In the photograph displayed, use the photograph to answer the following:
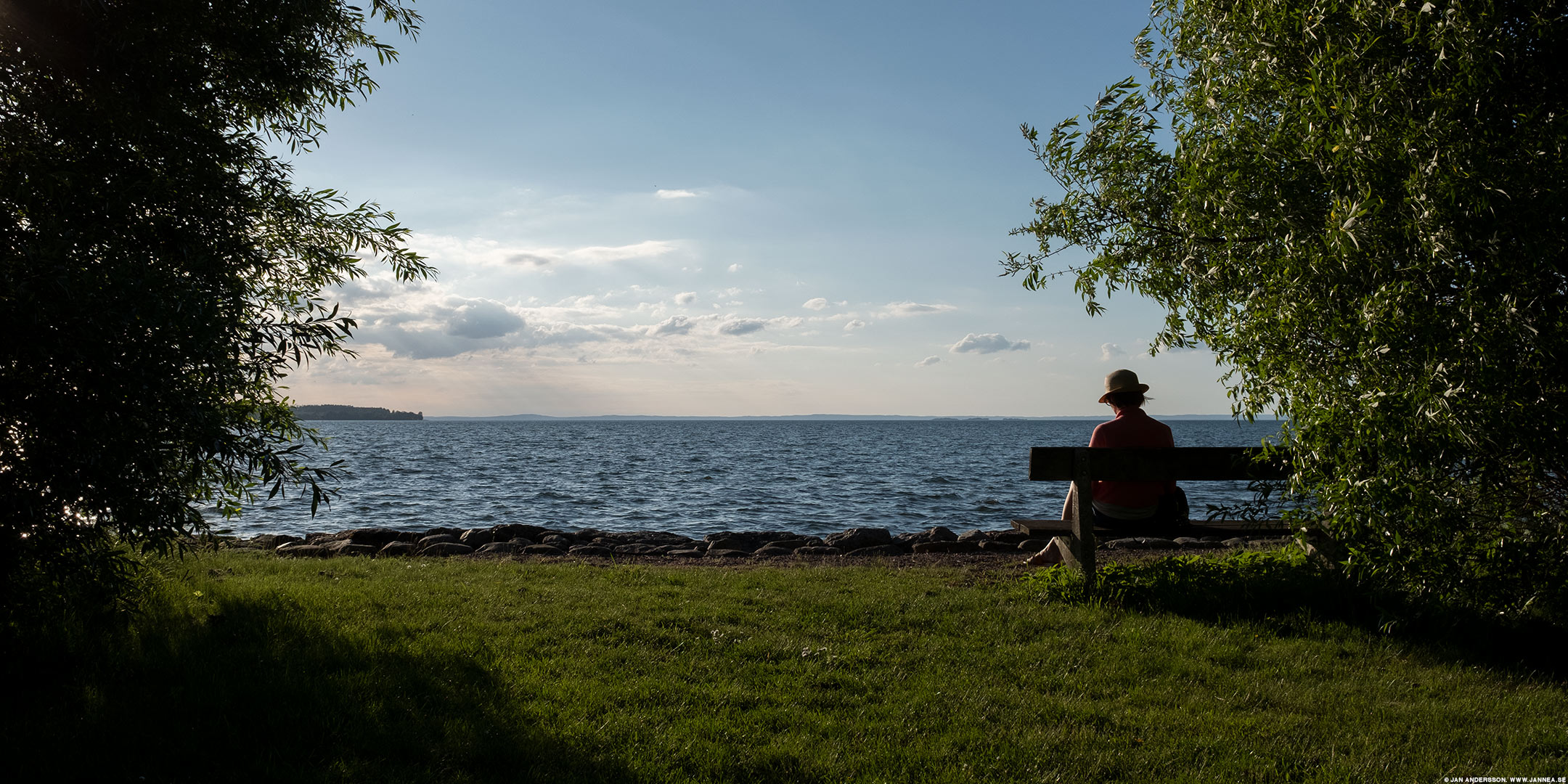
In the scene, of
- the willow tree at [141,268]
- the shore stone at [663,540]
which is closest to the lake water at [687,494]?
the shore stone at [663,540]

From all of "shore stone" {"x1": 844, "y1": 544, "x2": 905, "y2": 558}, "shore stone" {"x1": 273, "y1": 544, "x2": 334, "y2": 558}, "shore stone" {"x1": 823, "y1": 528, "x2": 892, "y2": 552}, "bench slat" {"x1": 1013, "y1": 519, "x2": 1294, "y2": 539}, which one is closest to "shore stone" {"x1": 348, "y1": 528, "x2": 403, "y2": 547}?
"shore stone" {"x1": 273, "y1": 544, "x2": 334, "y2": 558}

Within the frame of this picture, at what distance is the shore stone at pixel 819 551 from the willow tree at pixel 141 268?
7.90 meters

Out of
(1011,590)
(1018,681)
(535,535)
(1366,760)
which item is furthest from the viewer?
(535,535)

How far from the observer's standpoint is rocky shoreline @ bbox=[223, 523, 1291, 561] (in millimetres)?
12883

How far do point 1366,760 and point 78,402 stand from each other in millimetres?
7580

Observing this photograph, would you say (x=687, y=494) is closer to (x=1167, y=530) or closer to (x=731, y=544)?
(x=731, y=544)

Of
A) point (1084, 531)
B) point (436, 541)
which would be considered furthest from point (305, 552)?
point (1084, 531)

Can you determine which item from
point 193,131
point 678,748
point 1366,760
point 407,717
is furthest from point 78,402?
point 1366,760

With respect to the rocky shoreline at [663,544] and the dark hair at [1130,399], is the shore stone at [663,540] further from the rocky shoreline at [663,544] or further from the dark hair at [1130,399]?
the dark hair at [1130,399]

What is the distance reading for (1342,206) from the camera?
17.6 feet

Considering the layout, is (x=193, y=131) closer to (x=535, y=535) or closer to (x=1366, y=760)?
(x=1366, y=760)

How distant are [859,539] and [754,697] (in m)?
9.07

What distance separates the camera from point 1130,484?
29.0ft

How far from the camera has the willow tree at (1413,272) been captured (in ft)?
16.5
